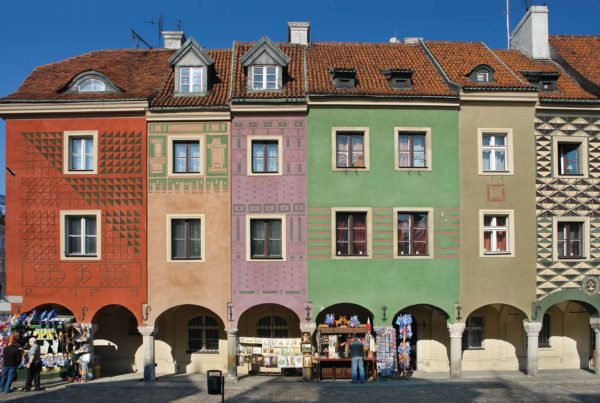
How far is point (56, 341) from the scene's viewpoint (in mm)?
21312

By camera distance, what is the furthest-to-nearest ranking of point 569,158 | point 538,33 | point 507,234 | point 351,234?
Answer: point 538,33 < point 569,158 < point 507,234 < point 351,234

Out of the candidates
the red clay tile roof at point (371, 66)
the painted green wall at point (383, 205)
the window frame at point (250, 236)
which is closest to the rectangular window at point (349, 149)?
the painted green wall at point (383, 205)

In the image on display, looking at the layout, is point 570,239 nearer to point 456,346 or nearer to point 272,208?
point 456,346

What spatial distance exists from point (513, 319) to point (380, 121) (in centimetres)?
1001

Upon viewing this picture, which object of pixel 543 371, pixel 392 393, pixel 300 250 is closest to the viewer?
pixel 392 393

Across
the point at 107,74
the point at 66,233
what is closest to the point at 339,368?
the point at 66,233

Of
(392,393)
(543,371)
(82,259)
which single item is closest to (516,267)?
(543,371)

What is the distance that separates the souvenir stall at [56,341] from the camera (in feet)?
69.8

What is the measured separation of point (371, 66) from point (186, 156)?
8.78m

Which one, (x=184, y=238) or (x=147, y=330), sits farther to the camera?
(x=184, y=238)

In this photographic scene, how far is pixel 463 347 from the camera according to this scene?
76.9ft

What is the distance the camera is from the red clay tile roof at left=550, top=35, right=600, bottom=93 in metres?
24.5

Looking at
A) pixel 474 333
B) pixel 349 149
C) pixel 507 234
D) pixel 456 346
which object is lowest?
pixel 456 346

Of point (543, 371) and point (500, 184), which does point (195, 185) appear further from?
point (543, 371)
